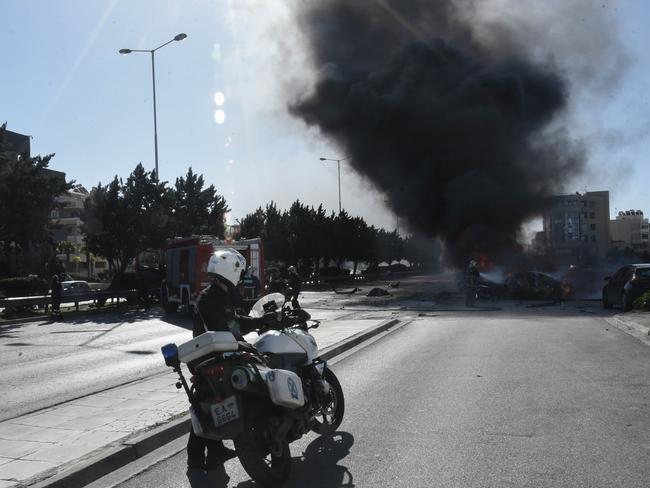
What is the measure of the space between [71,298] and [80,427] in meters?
17.2

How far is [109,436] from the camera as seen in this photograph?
5195mm

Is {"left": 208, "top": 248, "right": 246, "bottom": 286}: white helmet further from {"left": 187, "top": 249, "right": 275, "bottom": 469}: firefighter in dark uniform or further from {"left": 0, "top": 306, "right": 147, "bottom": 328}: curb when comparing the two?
{"left": 0, "top": 306, "right": 147, "bottom": 328}: curb

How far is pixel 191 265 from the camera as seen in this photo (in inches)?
773

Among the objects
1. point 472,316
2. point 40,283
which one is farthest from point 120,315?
point 472,316

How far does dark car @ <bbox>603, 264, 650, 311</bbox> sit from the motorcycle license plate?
16.7 metres

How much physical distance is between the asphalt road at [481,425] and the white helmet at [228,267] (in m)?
1.36

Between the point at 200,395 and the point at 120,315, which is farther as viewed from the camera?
the point at 120,315

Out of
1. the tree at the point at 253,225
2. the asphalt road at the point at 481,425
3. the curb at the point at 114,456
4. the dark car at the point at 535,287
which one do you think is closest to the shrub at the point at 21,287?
the asphalt road at the point at 481,425

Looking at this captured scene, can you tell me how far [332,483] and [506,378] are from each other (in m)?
4.22

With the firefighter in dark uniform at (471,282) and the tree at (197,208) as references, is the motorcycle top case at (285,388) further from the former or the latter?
the tree at (197,208)

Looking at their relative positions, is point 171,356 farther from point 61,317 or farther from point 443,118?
point 443,118

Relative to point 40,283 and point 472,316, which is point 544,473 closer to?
point 472,316

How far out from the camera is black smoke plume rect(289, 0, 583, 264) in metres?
38.2

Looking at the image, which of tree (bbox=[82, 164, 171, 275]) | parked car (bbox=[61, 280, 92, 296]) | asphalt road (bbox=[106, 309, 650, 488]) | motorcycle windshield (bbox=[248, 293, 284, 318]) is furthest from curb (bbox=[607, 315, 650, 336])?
parked car (bbox=[61, 280, 92, 296])
